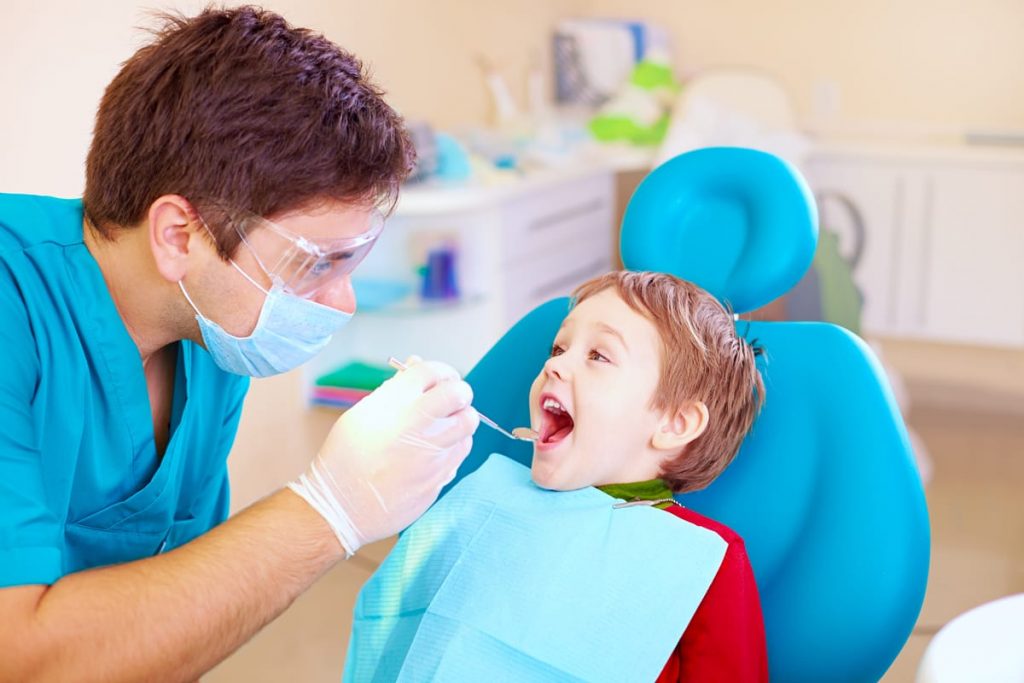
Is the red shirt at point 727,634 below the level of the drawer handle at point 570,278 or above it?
above

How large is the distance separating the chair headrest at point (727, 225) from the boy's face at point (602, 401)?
0.50 feet

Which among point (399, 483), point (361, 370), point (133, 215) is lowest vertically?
point (361, 370)

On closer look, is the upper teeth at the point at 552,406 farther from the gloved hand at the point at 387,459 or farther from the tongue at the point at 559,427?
→ the gloved hand at the point at 387,459

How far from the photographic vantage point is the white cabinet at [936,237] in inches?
137

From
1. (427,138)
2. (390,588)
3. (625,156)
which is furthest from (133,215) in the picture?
(625,156)

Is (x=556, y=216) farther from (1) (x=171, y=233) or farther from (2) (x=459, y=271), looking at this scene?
(1) (x=171, y=233)

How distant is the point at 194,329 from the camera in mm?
1301

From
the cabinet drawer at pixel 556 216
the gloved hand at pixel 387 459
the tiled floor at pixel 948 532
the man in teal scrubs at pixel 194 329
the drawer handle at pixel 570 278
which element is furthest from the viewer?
the drawer handle at pixel 570 278

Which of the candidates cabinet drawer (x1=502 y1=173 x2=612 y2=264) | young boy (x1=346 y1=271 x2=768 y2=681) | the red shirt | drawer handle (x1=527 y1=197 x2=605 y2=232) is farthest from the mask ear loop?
drawer handle (x1=527 y1=197 x2=605 y2=232)

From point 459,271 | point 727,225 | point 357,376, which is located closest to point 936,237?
point 459,271

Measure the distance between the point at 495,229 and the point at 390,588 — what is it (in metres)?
1.59

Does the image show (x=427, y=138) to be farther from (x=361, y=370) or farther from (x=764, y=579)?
(x=764, y=579)

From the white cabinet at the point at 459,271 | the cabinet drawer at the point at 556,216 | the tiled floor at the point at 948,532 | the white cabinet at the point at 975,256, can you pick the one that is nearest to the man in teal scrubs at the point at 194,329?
the tiled floor at the point at 948,532

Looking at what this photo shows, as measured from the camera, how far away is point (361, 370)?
2.85 m
